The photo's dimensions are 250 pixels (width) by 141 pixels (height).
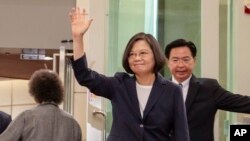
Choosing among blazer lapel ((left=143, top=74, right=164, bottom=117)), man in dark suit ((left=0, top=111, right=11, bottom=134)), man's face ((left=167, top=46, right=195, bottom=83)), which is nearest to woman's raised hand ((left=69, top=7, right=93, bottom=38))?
blazer lapel ((left=143, top=74, right=164, bottom=117))

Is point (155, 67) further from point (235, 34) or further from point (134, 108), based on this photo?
point (235, 34)

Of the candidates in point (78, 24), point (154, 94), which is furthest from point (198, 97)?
point (78, 24)

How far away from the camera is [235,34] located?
2658 millimetres

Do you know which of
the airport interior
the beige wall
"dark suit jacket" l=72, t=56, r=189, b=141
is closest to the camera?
"dark suit jacket" l=72, t=56, r=189, b=141

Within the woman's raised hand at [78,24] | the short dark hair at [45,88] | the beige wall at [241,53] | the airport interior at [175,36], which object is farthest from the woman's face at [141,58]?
the beige wall at [241,53]

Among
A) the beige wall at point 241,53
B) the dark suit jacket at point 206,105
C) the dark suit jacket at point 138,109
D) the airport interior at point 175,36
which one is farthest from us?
the beige wall at point 241,53

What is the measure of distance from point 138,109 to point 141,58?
22 cm

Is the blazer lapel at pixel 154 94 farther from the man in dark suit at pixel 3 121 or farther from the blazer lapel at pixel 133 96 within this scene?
the man in dark suit at pixel 3 121

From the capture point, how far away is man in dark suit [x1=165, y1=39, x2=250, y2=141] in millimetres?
2127

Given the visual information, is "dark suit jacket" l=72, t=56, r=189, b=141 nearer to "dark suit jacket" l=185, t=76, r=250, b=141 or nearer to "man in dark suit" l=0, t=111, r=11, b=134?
"dark suit jacket" l=185, t=76, r=250, b=141

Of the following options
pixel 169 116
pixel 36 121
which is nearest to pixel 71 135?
pixel 36 121

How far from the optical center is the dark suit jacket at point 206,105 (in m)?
2.12

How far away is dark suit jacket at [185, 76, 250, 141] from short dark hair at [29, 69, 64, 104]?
770 millimetres

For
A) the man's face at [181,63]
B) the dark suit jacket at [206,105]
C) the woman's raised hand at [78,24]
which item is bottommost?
the dark suit jacket at [206,105]
